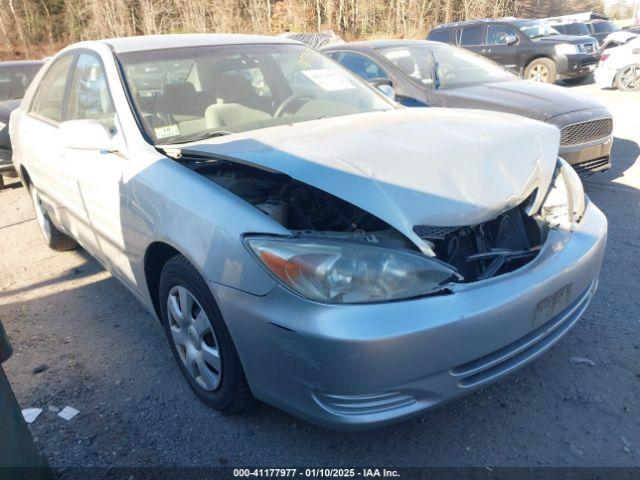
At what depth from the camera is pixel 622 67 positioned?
1098 centimetres

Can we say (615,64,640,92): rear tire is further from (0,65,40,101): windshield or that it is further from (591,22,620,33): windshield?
(0,65,40,101): windshield

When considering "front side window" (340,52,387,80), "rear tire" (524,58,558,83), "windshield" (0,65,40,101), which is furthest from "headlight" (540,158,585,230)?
"rear tire" (524,58,558,83)

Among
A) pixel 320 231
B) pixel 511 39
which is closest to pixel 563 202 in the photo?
pixel 320 231

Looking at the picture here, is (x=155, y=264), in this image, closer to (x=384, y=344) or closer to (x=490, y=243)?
(x=384, y=344)

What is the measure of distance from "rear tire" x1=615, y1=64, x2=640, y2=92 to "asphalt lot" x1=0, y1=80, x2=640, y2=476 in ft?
31.2

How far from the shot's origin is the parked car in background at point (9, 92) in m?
6.83

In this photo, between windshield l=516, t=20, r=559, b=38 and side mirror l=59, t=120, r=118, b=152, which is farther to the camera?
windshield l=516, t=20, r=559, b=38

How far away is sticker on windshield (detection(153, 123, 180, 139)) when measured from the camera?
107 inches

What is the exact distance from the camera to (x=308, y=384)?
1.81 m

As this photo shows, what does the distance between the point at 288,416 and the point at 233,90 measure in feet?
6.32

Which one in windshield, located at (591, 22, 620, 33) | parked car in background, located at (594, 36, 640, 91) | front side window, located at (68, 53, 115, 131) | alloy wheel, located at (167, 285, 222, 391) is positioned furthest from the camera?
windshield, located at (591, 22, 620, 33)

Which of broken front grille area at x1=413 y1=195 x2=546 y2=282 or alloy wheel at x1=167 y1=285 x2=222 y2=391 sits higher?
broken front grille area at x1=413 y1=195 x2=546 y2=282

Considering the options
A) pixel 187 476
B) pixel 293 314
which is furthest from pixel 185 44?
pixel 187 476

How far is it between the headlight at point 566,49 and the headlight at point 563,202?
11022 millimetres
